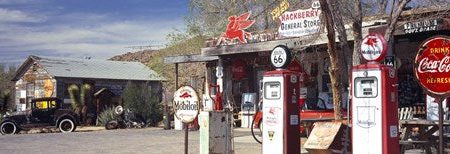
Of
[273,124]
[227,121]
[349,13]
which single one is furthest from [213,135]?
[349,13]

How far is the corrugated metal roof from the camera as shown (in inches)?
1405

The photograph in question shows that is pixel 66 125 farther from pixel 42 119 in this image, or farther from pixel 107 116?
pixel 107 116

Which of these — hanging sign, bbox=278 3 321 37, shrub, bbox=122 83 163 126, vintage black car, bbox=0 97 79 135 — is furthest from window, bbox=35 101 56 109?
hanging sign, bbox=278 3 321 37

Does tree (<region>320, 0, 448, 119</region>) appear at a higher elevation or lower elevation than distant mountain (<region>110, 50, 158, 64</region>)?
lower

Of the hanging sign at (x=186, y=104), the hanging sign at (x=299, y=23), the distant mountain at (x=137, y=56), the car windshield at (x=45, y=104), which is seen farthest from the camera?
the distant mountain at (x=137, y=56)

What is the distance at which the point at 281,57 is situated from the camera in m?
10.3

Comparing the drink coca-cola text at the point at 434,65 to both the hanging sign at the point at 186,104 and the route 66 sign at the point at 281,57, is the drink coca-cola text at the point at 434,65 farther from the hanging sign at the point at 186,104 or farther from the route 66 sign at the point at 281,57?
the hanging sign at the point at 186,104

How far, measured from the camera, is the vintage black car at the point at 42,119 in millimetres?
25234

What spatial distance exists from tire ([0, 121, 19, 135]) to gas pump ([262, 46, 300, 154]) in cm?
1764

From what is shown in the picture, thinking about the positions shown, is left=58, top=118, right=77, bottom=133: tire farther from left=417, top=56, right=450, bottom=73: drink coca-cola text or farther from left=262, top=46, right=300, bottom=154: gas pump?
left=417, top=56, right=450, bottom=73: drink coca-cola text

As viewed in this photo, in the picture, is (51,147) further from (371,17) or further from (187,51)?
(187,51)

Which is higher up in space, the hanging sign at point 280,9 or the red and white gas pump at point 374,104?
the hanging sign at point 280,9

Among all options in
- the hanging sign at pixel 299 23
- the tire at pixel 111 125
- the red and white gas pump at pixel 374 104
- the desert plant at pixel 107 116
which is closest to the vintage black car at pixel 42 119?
the tire at pixel 111 125

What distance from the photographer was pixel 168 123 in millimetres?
24797
